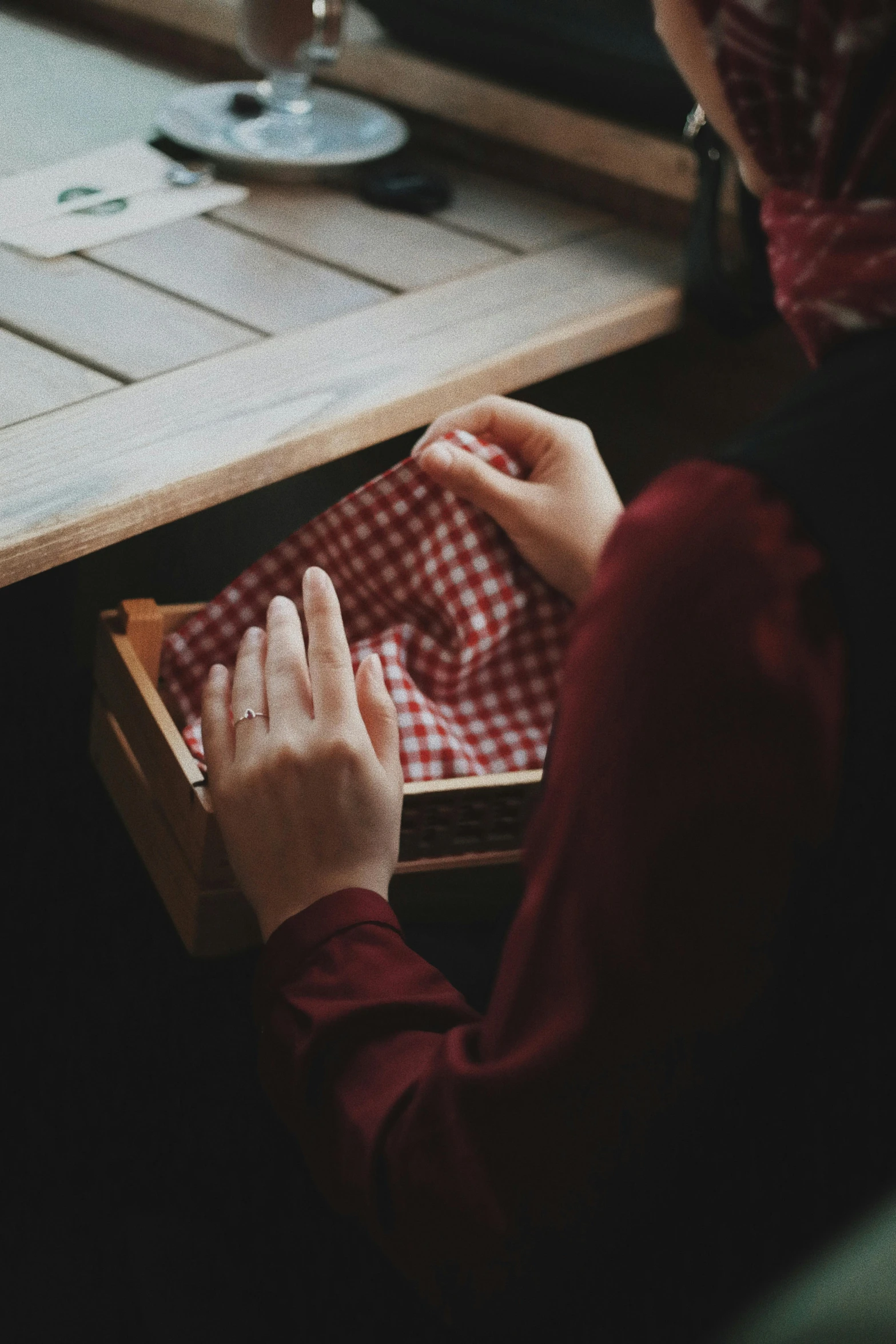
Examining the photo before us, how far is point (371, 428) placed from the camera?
105cm

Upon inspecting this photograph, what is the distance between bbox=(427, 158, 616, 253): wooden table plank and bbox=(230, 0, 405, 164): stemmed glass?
99 millimetres

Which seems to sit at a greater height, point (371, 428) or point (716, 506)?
point (716, 506)

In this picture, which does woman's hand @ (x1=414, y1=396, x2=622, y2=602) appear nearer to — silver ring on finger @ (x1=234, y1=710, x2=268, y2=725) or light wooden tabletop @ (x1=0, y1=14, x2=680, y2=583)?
light wooden tabletop @ (x1=0, y1=14, x2=680, y2=583)

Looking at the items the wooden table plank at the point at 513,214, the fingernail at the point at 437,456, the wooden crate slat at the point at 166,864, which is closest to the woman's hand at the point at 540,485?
the fingernail at the point at 437,456

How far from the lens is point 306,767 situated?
0.78m

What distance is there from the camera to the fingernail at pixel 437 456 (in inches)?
36.6

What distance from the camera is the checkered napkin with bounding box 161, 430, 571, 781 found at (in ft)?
3.13

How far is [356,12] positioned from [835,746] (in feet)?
5.78

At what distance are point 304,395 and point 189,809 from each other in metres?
0.35

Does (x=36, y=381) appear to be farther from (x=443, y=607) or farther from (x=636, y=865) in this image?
(x=636, y=865)

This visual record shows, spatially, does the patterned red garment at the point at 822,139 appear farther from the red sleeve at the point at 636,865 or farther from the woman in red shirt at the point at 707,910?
the red sleeve at the point at 636,865

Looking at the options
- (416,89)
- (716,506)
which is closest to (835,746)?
(716,506)

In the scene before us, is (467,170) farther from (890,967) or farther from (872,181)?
(890,967)

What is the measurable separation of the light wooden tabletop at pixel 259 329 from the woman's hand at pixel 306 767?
0.14 metres
